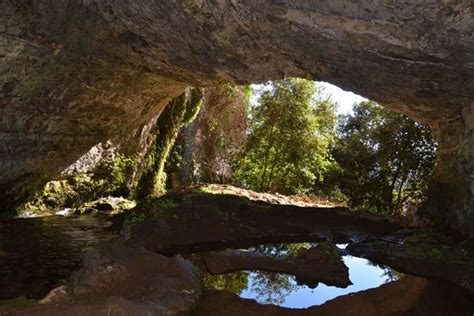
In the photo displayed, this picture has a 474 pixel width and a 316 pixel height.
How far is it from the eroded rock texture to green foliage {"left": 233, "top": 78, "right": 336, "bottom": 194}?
657cm

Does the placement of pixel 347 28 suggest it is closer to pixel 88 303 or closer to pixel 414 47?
pixel 414 47

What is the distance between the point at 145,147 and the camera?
555 inches

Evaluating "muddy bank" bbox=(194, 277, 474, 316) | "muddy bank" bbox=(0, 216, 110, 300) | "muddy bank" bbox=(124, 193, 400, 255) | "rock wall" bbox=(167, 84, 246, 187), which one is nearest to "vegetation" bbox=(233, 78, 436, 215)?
"rock wall" bbox=(167, 84, 246, 187)

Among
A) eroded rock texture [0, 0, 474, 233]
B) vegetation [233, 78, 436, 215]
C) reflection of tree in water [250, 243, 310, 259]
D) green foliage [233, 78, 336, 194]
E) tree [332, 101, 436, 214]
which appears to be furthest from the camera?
green foliage [233, 78, 336, 194]

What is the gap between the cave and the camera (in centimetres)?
649

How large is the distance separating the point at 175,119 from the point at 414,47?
955 centimetres

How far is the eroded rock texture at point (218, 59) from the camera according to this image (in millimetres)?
6480

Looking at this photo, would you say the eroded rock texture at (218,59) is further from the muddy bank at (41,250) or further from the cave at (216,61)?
the muddy bank at (41,250)

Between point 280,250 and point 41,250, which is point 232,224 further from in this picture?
point 41,250

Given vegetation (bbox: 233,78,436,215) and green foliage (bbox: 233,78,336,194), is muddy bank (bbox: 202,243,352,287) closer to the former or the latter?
vegetation (bbox: 233,78,436,215)

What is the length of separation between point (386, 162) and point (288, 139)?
11.9ft

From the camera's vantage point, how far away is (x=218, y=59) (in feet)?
27.9

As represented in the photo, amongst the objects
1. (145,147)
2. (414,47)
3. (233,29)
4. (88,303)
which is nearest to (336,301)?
(88,303)

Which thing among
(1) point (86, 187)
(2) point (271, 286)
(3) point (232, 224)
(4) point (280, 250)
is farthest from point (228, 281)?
(1) point (86, 187)
